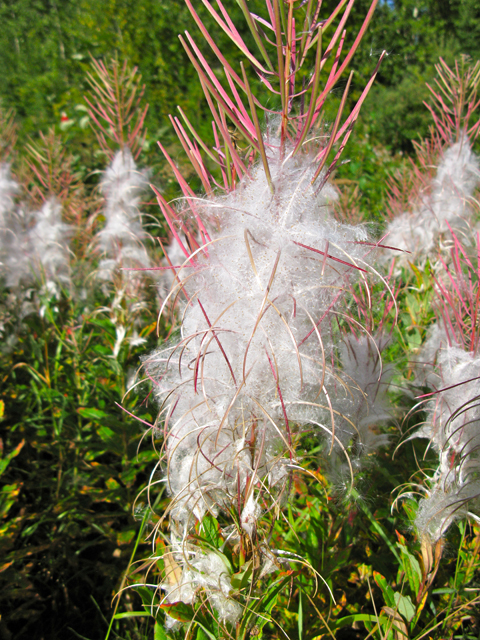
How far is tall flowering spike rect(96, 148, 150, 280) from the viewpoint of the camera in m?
1.75

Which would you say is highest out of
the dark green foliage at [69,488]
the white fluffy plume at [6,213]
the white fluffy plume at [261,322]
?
the white fluffy plume at [6,213]

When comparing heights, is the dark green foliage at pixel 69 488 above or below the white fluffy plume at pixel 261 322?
below

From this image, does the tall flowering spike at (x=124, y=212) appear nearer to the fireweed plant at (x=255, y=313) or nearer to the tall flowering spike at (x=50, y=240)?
the tall flowering spike at (x=50, y=240)

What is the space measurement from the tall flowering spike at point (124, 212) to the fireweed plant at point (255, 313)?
1.01 metres

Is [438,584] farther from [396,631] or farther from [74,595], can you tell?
[74,595]

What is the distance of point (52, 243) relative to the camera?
2168 millimetres

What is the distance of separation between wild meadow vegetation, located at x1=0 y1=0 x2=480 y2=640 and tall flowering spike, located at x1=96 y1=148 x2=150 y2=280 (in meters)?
0.01

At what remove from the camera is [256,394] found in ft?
2.39

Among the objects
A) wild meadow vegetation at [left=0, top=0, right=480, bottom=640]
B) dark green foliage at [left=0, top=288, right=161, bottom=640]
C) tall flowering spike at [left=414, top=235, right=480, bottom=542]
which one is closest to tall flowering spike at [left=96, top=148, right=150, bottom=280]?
wild meadow vegetation at [left=0, top=0, right=480, bottom=640]

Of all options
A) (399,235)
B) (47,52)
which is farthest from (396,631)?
(47,52)

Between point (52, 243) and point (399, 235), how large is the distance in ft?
6.19

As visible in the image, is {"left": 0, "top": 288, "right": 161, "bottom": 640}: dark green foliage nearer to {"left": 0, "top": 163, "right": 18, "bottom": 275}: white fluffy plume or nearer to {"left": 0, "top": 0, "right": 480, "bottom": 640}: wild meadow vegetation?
{"left": 0, "top": 0, "right": 480, "bottom": 640}: wild meadow vegetation

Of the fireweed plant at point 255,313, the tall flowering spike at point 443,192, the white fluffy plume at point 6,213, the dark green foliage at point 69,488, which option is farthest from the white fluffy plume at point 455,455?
the white fluffy plume at point 6,213

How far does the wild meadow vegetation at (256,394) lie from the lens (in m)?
0.68
